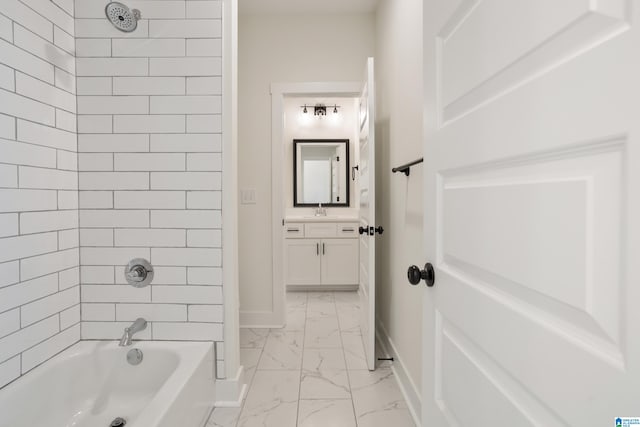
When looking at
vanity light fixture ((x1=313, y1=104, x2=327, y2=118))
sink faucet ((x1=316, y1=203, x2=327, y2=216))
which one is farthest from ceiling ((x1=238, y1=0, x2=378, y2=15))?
sink faucet ((x1=316, y1=203, x2=327, y2=216))

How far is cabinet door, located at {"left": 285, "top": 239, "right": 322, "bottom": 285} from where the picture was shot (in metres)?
4.06

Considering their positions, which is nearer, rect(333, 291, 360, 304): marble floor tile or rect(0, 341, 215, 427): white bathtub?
rect(0, 341, 215, 427): white bathtub

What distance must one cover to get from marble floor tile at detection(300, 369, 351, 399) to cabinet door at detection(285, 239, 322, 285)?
1.90m

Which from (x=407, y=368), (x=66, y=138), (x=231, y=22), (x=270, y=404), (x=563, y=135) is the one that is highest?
(x=231, y=22)

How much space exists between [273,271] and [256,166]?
925mm

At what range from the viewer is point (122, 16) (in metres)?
1.54

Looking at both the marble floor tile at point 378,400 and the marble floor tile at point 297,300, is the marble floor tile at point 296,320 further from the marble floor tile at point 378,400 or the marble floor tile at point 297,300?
the marble floor tile at point 378,400

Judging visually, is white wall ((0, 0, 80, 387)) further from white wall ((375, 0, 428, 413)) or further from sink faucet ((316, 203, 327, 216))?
sink faucet ((316, 203, 327, 216))

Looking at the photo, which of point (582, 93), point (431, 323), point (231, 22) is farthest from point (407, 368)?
point (231, 22)

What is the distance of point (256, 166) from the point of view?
2.92m

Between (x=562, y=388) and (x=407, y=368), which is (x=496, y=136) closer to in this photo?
(x=562, y=388)

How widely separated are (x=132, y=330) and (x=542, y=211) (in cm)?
176

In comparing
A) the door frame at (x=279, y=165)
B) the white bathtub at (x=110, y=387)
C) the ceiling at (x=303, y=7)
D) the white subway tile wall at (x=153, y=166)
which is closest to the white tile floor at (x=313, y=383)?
the door frame at (x=279, y=165)

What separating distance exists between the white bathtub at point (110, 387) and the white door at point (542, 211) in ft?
3.71
